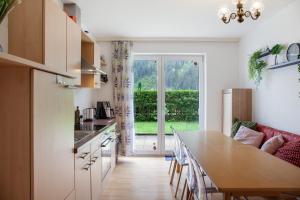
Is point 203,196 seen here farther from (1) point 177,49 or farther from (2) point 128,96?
(1) point 177,49

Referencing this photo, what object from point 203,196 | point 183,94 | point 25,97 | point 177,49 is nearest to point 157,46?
point 177,49

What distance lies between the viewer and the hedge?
5.33 m

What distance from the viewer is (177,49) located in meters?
5.19

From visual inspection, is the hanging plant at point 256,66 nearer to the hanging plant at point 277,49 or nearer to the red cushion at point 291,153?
the hanging plant at point 277,49

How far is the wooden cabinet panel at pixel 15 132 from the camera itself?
131cm

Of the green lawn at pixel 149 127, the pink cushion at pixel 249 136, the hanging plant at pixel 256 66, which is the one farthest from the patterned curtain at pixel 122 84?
the hanging plant at pixel 256 66

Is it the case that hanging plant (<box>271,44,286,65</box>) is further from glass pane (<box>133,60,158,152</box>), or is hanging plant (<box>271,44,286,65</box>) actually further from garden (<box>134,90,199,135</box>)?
glass pane (<box>133,60,158,152</box>)

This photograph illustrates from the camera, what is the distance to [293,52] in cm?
321

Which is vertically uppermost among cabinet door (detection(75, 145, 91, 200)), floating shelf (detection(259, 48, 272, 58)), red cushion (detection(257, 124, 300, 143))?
floating shelf (detection(259, 48, 272, 58))

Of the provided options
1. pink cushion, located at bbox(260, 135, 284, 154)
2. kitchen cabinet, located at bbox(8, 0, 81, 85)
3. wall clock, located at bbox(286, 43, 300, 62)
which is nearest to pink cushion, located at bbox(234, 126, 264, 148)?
pink cushion, located at bbox(260, 135, 284, 154)

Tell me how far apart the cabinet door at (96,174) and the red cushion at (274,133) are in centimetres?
231

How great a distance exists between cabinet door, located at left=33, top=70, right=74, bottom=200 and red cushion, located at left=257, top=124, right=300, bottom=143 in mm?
2571

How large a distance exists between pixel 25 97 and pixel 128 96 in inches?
148

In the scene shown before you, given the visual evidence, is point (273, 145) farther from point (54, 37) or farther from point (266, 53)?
point (54, 37)
